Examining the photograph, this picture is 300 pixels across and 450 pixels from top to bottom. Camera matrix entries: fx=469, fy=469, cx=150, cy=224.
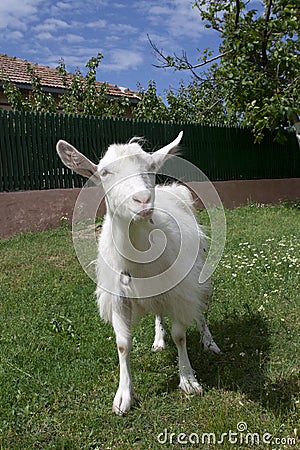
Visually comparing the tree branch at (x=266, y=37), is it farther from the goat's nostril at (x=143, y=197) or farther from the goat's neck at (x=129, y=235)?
the goat's nostril at (x=143, y=197)

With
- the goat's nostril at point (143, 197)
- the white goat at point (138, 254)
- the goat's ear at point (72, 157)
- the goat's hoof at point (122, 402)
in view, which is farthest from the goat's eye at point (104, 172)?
the goat's hoof at point (122, 402)

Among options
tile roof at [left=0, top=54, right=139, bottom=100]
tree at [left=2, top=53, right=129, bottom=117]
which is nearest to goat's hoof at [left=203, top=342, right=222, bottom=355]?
tree at [left=2, top=53, right=129, bottom=117]

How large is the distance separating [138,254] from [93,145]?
7866mm

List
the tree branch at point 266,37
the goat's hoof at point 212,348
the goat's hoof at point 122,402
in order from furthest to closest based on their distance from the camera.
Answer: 1. the tree branch at point 266,37
2. the goat's hoof at point 212,348
3. the goat's hoof at point 122,402

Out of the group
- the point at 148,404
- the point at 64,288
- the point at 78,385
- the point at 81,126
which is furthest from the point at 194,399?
the point at 81,126

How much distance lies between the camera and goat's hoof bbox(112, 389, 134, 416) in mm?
2901

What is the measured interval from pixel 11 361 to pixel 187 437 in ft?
5.23

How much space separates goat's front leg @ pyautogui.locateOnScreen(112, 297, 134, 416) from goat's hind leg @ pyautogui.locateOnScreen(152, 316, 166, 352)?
0.75m

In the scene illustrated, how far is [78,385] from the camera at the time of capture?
10.6 ft

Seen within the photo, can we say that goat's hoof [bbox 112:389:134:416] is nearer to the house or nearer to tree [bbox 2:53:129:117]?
tree [bbox 2:53:129:117]

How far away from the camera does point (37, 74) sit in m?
14.9

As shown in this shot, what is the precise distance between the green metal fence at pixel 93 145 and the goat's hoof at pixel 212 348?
4.60 m

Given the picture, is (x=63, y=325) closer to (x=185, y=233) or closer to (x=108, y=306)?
(x=108, y=306)

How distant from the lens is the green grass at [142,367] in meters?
2.71
